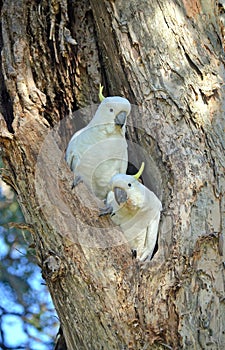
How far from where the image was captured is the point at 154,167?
8.70ft

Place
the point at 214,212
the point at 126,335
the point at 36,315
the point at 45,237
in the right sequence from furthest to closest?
1. the point at 36,315
2. the point at 214,212
3. the point at 45,237
4. the point at 126,335

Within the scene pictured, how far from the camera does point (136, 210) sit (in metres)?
2.58

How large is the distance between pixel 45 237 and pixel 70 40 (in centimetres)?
106

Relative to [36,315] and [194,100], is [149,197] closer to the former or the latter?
[194,100]

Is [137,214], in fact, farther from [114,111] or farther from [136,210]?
[114,111]

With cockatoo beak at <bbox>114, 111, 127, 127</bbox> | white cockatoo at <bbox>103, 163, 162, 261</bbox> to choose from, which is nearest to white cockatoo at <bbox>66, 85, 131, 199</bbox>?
cockatoo beak at <bbox>114, 111, 127, 127</bbox>

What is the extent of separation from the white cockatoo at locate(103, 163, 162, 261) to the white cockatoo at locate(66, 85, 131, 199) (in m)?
0.12

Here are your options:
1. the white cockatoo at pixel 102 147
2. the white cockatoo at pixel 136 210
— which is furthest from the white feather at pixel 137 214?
the white cockatoo at pixel 102 147

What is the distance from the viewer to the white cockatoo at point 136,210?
2512 mm

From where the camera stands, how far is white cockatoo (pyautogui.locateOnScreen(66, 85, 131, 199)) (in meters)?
2.66

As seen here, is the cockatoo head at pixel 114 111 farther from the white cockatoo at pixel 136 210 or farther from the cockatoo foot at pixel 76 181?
the cockatoo foot at pixel 76 181

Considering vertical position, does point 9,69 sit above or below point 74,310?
above

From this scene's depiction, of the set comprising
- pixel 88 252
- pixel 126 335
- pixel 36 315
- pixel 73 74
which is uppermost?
pixel 73 74

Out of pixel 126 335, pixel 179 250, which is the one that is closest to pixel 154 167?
pixel 179 250
